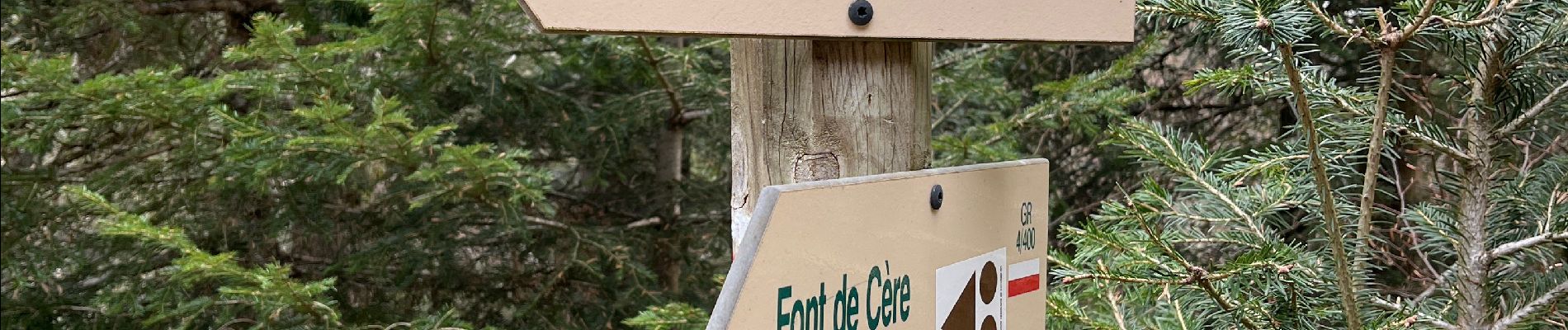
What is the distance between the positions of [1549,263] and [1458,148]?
24cm

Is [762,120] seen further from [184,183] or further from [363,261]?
[184,183]

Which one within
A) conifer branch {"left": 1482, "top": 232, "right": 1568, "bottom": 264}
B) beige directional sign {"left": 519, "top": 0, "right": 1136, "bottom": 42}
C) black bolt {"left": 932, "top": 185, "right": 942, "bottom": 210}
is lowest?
conifer branch {"left": 1482, "top": 232, "right": 1568, "bottom": 264}

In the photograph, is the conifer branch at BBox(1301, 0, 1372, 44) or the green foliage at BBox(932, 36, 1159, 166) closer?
the conifer branch at BBox(1301, 0, 1372, 44)

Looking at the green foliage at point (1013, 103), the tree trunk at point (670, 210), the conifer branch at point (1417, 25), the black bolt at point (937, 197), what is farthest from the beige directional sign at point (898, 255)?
the tree trunk at point (670, 210)

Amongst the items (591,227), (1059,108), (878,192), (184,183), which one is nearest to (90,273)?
(184,183)

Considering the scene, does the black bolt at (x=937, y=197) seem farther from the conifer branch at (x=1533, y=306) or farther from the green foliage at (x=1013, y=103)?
the green foliage at (x=1013, y=103)

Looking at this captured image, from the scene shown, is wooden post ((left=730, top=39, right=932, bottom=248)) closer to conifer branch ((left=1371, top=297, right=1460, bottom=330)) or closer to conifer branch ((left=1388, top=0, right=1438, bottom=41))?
conifer branch ((left=1388, top=0, right=1438, bottom=41))

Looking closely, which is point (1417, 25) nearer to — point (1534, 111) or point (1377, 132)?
point (1377, 132)

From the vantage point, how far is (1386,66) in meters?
1.36

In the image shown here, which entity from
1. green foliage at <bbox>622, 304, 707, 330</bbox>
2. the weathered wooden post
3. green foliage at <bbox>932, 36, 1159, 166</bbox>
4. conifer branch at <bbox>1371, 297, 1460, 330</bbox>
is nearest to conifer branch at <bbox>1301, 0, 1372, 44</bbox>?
the weathered wooden post

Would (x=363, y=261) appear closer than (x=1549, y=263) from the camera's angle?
No

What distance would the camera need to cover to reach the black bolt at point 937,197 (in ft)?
4.48

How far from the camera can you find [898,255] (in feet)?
4.27

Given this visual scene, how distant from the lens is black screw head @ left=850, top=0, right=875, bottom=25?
50.9 inches
